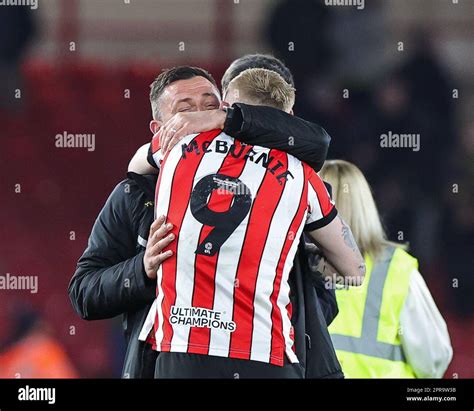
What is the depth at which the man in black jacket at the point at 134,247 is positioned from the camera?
1931 millimetres

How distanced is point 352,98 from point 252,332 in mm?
4284

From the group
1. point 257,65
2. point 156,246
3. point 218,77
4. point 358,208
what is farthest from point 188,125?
point 218,77

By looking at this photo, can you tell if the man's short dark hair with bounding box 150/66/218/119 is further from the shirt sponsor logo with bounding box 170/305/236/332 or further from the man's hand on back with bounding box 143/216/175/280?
the shirt sponsor logo with bounding box 170/305/236/332

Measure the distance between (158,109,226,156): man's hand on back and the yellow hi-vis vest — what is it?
Answer: 99cm

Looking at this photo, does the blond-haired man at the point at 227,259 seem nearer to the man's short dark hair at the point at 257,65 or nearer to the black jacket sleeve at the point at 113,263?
the black jacket sleeve at the point at 113,263

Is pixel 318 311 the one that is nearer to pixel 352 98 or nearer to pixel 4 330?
pixel 4 330

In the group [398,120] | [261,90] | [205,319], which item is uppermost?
[398,120]

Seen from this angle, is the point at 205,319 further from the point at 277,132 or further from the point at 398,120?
the point at 398,120

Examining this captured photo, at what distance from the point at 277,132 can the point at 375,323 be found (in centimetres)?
106

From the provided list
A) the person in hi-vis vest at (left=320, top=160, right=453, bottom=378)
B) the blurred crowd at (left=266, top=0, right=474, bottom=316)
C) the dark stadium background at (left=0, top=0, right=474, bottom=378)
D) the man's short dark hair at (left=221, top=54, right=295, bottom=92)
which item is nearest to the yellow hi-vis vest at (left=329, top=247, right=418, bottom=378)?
the person in hi-vis vest at (left=320, top=160, right=453, bottom=378)

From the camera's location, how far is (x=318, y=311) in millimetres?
2033

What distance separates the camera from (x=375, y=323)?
110 inches

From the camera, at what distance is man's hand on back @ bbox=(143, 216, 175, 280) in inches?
73.7
